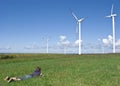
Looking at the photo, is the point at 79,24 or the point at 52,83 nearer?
the point at 52,83

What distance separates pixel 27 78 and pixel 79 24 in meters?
61.9

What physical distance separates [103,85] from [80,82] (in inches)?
76.7

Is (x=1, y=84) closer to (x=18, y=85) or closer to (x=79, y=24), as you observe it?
(x=18, y=85)

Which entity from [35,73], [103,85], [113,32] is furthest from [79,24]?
[103,85]

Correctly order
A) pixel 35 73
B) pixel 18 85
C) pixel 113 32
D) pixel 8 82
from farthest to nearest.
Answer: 1. pixel 113 32
2. pixel 35 73
3. pixel 8 82
4. pixel 18 85

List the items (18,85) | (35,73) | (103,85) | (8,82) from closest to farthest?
(103,85)
(18,85)
(8,82)
(35,73)

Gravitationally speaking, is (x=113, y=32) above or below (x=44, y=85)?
above

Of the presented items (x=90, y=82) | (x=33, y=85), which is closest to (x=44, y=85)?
(x=33, y=85)

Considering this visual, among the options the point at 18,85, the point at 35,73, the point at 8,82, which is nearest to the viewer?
the point at 18,85

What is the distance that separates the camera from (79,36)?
271 feet

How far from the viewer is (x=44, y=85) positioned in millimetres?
17938

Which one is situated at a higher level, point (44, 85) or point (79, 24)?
point (79, 24)

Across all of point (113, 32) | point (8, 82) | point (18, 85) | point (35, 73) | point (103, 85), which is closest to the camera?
point (103, 85)

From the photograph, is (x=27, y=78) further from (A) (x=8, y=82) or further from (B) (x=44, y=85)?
(B) (x=44, y=85)
